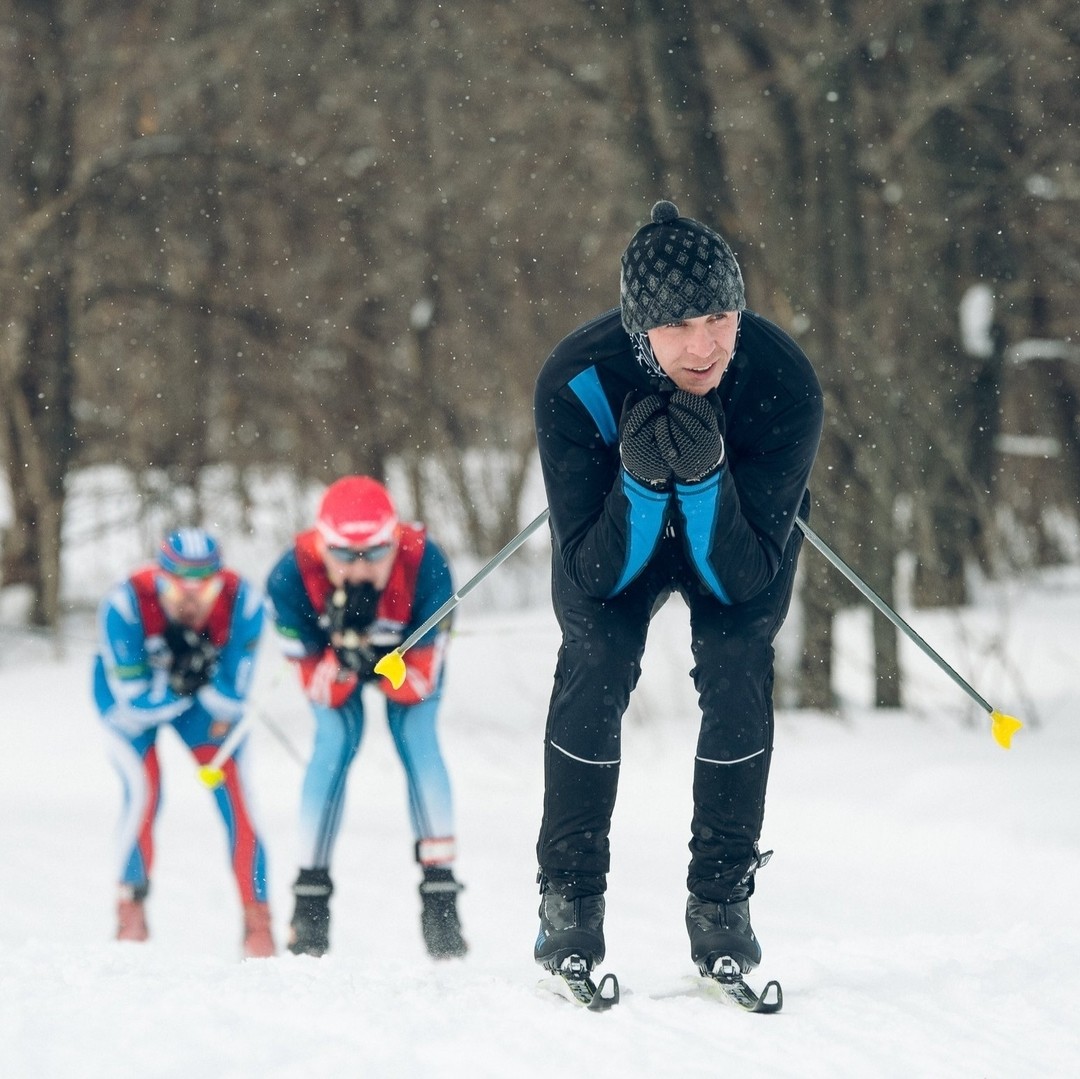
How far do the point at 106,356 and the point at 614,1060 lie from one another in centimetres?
1459

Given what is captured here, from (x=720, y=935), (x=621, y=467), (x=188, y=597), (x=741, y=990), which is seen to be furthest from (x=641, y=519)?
(x=188, y=597)

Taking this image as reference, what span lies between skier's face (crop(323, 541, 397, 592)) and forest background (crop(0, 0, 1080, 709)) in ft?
17.4

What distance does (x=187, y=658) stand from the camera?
6695 mm

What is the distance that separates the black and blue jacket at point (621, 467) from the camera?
3.12 metres

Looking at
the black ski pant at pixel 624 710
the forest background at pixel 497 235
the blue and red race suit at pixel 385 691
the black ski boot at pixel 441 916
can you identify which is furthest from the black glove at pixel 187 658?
the forest background at pixel 497 235

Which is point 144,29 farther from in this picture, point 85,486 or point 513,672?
point 513,672

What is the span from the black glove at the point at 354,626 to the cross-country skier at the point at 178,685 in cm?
108

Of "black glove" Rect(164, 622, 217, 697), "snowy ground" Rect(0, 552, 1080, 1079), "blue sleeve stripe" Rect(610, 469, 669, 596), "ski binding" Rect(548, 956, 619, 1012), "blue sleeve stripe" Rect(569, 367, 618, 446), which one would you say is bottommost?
"snowy ground" Rect(0, 552, 1080, 1079)

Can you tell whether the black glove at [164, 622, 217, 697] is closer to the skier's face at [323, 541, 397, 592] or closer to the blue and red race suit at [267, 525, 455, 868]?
the blue and red race suit at [267, 525, 455, 868]

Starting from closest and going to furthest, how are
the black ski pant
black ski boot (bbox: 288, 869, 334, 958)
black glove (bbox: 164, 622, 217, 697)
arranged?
the black ski pant → black ski boot (bbox: 288, 869, 334, 958) → black glove (bbox: 164, 622, 217, 697)

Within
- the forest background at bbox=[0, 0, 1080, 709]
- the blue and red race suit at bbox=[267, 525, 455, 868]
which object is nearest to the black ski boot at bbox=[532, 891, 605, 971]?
the blue and red race suit at bbox=[267, 525, 455, 868]

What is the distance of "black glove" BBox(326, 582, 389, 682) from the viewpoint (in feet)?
Result: 18.4

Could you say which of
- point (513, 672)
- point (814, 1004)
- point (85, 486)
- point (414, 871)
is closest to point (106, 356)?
point (85, 486)

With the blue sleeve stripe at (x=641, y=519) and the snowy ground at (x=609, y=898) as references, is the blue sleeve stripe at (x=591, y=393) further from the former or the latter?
the snowy ground at (x=609, y=898)
